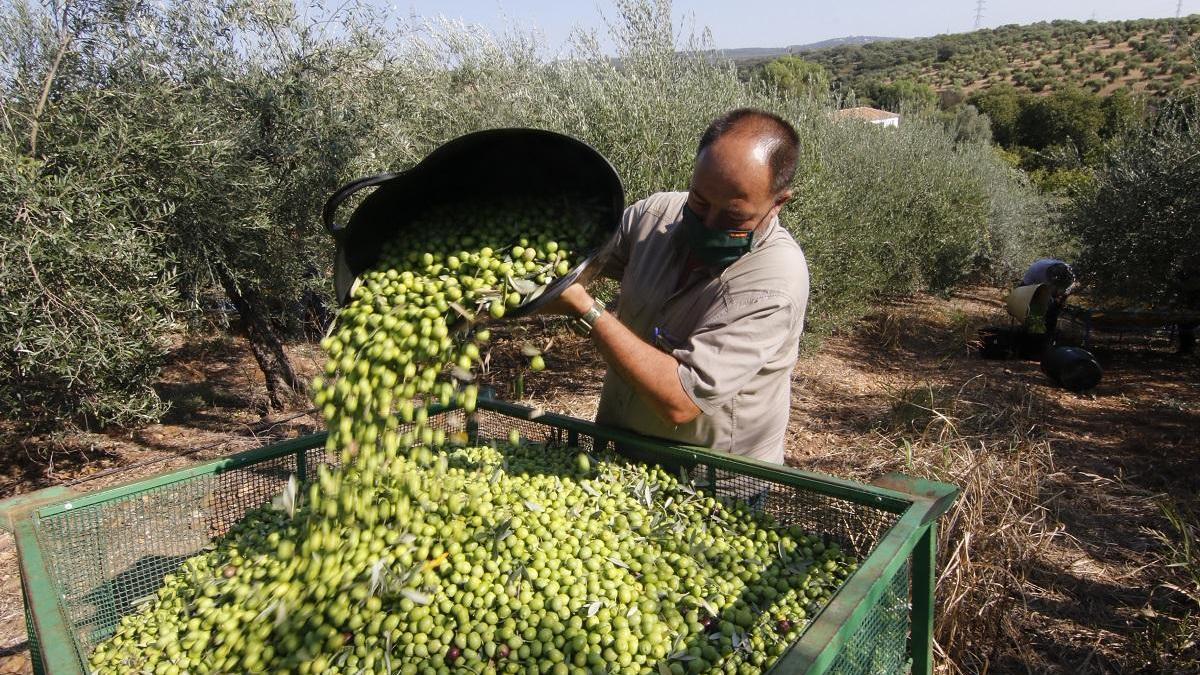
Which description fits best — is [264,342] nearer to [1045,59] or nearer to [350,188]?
[350,188]

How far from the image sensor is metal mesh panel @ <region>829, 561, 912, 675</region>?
1859 mm

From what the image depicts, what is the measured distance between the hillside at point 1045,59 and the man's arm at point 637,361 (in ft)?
156

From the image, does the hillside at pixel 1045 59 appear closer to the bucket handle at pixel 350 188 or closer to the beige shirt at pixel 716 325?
the beige shirt at pixel 716 325

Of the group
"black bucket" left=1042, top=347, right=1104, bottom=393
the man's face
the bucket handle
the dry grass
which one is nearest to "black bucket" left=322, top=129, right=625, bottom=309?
the bucket handle

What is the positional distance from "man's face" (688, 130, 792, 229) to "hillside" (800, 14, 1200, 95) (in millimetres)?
46964

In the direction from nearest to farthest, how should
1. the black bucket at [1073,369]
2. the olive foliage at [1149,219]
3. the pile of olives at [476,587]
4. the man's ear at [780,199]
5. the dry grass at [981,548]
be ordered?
the pile of olives at [476,587]
the man's ear at [780,199]
the dry grass at [981,548]
the black bucket at [1073,369]
the olive foliage at [1149,219]

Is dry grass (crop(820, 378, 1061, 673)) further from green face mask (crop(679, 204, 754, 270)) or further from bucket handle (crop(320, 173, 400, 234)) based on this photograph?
bucket handle (crop(320, 173, 400, 234))

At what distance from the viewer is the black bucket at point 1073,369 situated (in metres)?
9.80

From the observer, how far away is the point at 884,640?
7.08 feet

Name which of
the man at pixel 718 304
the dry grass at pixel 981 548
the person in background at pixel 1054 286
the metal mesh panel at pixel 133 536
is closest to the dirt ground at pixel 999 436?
the dry grass at pixel 981 548

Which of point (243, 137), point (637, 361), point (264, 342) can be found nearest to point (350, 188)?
point (637, 361)

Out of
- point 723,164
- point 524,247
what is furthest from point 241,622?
point 723,164

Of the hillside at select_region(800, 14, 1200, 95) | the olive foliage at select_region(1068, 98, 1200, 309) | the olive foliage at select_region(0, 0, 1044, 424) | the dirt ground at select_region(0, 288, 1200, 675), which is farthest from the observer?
the hillside at select_region(800, 14, 1200, 95)

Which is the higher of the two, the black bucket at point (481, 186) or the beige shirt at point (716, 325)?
the black bucket at point (481, 186)
